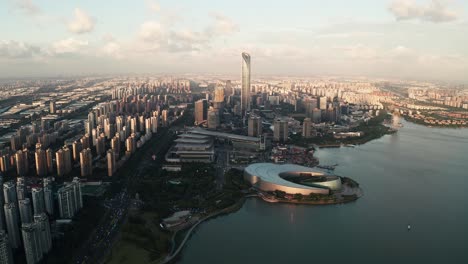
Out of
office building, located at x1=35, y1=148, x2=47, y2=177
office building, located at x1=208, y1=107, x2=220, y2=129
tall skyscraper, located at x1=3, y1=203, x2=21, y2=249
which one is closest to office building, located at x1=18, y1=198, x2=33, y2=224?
tall skyscraper, located at x1=3, y1=203, x2=21, y2=249

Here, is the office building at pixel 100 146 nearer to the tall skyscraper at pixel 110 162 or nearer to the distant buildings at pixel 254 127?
the tall skyscraper at pixel 110 162

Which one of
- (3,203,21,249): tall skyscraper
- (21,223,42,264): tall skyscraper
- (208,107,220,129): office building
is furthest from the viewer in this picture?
(208,107,220,129): office building

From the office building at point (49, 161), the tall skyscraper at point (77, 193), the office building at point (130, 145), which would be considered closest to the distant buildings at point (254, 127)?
the office building at point (130, 145)

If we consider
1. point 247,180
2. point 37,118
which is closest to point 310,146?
point 247,180

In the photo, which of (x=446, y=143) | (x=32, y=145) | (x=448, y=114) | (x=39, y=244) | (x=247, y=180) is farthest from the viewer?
(x=448, y=114)

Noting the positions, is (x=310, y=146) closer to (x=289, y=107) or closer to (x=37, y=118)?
(x=289, y=107)

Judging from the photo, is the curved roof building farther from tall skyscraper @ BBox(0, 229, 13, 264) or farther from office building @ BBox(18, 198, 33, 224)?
tall skyscraper @ BBox(0, 229, 13, 264)
